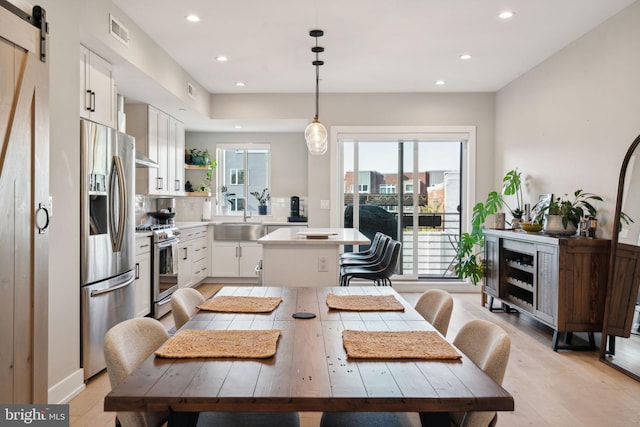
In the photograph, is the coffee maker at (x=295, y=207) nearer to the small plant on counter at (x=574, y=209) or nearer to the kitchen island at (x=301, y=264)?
the kitchen island at (x=301, y=264)

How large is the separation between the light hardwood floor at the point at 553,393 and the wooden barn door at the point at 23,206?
2.25 ft

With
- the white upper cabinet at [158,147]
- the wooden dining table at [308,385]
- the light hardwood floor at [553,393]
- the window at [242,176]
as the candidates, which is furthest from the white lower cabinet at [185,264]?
the wooden dining table at [308,385]

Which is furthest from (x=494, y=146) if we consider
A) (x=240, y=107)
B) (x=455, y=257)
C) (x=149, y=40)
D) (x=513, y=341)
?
(x=149, y=40)

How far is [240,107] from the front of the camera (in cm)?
641

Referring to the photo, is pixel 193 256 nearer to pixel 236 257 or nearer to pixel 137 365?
pixel 236 257

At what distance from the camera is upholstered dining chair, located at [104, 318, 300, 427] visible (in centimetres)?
149

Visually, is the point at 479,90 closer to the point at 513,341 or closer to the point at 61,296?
the point at 513,341

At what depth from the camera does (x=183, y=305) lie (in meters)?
2.16

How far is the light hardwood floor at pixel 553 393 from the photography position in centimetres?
264

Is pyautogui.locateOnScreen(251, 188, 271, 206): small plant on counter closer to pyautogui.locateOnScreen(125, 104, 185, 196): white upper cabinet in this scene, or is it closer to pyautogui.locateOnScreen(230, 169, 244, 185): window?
pyautogui.locateOnScreen(230, 169, 244, 185): window

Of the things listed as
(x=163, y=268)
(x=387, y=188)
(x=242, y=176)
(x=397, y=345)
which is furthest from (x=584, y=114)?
(x=242, y=176)

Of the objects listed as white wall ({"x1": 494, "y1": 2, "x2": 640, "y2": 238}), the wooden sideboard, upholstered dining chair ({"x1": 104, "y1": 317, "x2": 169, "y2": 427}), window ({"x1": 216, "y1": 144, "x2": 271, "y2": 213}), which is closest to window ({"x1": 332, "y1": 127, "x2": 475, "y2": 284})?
white wall ({"x1": 494, "y1": 2, "x2": 640, "y2": 238})

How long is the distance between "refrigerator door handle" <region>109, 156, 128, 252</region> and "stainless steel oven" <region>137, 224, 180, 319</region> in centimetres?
117

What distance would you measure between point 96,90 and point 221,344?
2.80 metres
